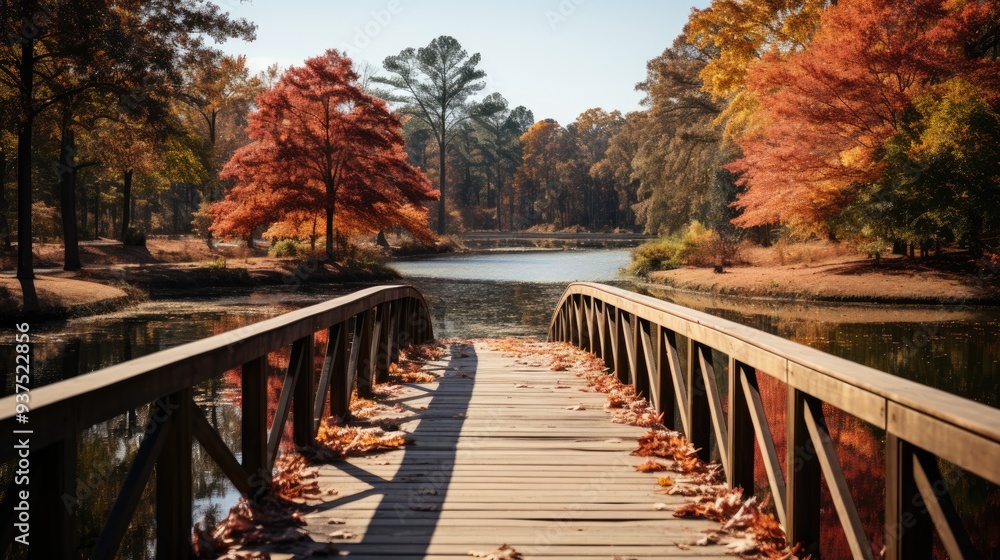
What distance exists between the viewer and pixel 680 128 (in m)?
36.5

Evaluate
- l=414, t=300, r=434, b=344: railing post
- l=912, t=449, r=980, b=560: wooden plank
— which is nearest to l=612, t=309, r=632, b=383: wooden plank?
l=414, t=300, r=434, b=344: railing post

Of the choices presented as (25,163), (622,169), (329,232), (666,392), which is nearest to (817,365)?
(666,392)

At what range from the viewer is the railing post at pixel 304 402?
4734 millimetres

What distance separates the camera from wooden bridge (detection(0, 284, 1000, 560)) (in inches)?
86.3

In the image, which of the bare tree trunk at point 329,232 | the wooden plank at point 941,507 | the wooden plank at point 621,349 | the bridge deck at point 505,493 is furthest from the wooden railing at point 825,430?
the bare tree trunk at point 329,232

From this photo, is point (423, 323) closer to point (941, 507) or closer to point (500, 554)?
point (500, 554)

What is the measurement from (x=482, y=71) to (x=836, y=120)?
42392mm

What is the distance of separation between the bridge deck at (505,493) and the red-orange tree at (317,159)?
2385 cm

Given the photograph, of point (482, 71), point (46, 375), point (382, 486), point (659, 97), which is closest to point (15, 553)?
point (382, 486)

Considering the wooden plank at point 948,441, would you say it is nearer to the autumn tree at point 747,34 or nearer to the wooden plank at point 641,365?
the wooden plank at point 641,365

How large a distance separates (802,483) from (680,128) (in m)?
34.8

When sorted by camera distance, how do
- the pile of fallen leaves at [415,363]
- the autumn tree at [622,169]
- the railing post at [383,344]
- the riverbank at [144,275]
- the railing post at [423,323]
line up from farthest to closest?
1. the autumn tree at [622,169]
2. the riverbank at [144,275]
3. the railing post at [423,323]
4. the pile of fallen leaves at [415,363]
5. the railing post at [383,344]

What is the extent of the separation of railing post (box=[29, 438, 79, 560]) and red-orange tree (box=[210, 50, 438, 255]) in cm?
2751

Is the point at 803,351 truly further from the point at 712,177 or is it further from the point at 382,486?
the point at 712,177
